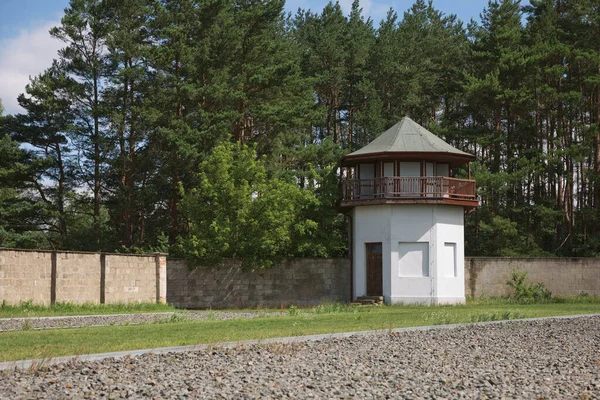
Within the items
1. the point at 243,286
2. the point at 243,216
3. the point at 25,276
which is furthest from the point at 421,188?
the point at 25,276

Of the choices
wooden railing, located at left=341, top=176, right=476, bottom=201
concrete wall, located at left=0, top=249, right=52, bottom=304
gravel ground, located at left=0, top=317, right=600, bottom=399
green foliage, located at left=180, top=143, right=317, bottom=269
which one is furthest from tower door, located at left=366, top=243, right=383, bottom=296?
gravel ground, located at left=0, top=317, right=600, bottom=399

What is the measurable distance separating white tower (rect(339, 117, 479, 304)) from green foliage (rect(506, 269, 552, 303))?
2301 mm

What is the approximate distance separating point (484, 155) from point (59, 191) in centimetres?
2690

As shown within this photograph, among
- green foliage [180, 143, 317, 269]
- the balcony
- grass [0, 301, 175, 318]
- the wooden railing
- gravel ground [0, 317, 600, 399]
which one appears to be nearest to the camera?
gravel ground [0, 317, 600, 399]

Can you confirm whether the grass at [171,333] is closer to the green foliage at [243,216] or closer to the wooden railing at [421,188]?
the wooden railing at [421,188]

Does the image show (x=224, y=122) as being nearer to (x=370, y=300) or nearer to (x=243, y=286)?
(x=243, y=286)

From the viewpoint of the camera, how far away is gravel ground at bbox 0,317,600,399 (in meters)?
9.26

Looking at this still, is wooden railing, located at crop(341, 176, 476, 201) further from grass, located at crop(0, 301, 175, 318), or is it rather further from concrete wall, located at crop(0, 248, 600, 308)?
grass, located at crop(0, 301, 175, 318)

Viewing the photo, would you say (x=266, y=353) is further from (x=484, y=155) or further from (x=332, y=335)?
(x=484, y=155)

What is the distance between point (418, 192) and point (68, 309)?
1499 centimetres

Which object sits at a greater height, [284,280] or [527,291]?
[284,280]

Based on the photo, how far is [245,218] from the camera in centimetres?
3491

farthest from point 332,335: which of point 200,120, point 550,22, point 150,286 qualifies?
point 550,22

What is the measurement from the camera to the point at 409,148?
34.4m
